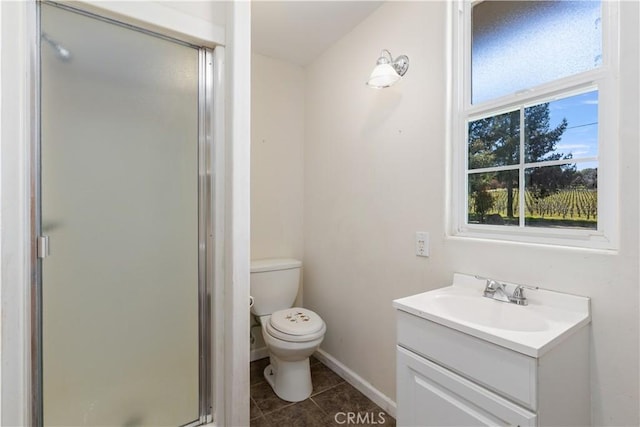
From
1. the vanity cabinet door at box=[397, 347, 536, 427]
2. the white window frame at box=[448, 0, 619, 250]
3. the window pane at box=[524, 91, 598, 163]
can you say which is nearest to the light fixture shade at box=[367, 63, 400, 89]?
the white window frame at box=[448, 0, 619, 250]

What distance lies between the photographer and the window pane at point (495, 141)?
126 centimetres

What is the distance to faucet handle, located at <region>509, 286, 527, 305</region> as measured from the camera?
43.7 inches

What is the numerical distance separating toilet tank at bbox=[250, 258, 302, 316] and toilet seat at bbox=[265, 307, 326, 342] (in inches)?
7.5

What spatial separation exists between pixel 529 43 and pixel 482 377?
1.31 meters

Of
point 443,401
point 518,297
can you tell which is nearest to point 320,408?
point 443,401

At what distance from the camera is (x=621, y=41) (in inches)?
37.0

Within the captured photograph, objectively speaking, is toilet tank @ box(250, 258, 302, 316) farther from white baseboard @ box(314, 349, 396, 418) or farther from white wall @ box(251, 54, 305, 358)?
white baseboard @ box(314, 349, 396, 418)

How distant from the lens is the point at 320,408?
1706mm

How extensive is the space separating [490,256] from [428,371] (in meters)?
0.55

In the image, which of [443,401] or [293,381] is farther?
[293,381]

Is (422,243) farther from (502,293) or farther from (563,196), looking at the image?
(563,196)

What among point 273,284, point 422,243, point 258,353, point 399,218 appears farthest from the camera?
point 258,353

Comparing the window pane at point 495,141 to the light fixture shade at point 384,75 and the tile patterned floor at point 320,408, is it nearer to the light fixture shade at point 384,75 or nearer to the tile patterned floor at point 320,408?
the light fixture shade at point 384,75

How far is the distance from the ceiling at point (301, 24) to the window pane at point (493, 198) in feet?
4.02
